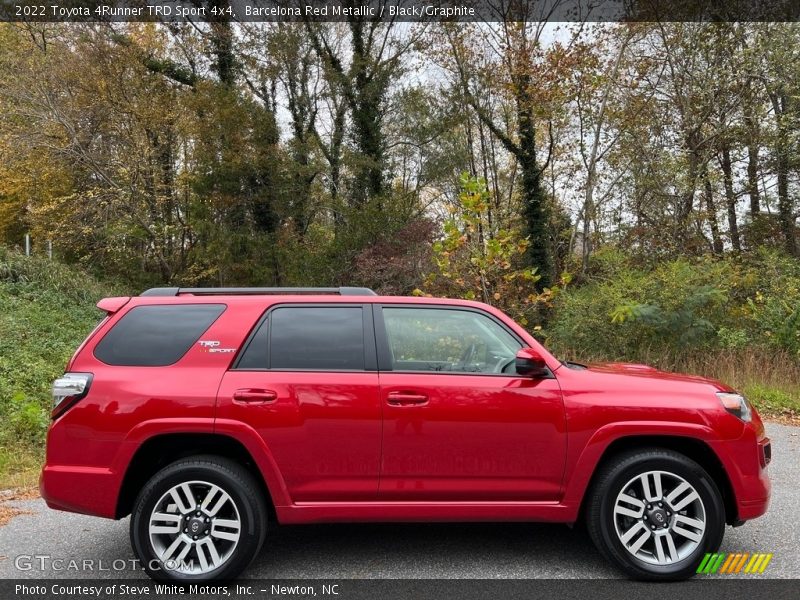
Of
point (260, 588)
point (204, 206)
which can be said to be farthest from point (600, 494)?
point (204, 206)

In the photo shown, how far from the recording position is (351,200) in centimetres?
2397

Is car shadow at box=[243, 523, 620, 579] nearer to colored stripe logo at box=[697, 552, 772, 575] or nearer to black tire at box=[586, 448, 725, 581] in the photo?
black tire at box=[586, 448, 725, 581]

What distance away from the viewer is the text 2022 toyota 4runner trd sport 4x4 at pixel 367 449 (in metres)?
3.76

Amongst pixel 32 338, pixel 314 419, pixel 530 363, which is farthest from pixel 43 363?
pixel 530 363

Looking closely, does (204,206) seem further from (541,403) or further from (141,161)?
(541,403)

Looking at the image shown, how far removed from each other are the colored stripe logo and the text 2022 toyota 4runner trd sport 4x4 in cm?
13

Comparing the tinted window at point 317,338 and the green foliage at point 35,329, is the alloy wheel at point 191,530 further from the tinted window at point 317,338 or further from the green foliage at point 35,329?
the green foliage at point 35,329

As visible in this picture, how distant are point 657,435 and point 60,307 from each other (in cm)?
1947

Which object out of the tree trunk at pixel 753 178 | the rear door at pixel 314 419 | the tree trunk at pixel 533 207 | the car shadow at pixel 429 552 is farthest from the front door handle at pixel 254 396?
the tree trunk at pixel 533 207

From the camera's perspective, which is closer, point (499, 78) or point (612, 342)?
point (612, 342)

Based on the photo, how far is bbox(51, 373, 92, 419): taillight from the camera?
380cm

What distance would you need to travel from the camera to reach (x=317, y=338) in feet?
13.3

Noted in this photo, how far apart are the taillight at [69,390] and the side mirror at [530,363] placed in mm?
2614

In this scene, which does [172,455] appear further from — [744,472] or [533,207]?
[533,207]
